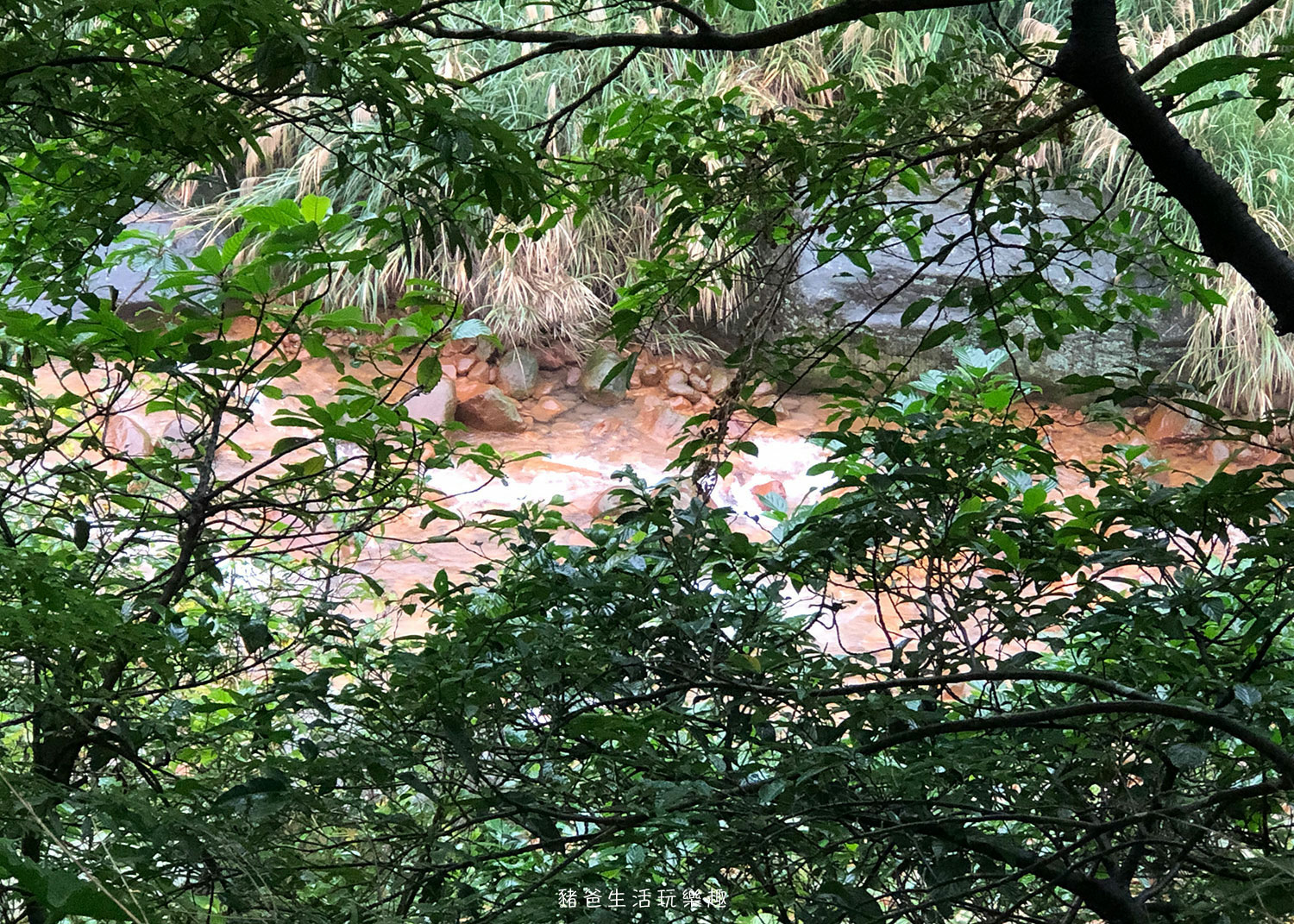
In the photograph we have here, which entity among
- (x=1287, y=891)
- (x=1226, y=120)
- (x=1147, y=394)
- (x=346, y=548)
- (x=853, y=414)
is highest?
(x=1226, y=120)

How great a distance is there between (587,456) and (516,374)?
49cm

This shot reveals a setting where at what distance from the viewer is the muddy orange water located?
11.0 ft

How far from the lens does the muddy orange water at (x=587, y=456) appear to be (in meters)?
3.34

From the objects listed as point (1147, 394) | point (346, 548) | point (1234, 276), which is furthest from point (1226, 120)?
point (1147, 394)

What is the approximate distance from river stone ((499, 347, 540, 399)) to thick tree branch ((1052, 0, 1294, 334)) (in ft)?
11.1

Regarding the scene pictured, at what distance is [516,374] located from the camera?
154 inches

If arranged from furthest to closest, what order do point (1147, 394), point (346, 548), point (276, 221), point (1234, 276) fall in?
point (1234, 276) < point (346, 548) < point (276, 221) < point (1147, 394)

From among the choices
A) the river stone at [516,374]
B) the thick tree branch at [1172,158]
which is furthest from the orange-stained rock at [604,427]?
the thick tree branch at [1172,158]

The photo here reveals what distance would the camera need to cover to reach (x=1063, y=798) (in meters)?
0.66

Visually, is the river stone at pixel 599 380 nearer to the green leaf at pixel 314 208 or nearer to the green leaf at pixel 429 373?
the green leaf at pixel 429 373

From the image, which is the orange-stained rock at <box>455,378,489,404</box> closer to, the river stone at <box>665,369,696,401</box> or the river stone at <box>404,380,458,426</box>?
the river stone at <box>404,380,458,426</box>

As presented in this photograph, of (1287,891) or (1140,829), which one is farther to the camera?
(1140,829)

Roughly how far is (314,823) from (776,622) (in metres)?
0.36

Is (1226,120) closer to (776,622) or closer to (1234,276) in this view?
(1234,276)
